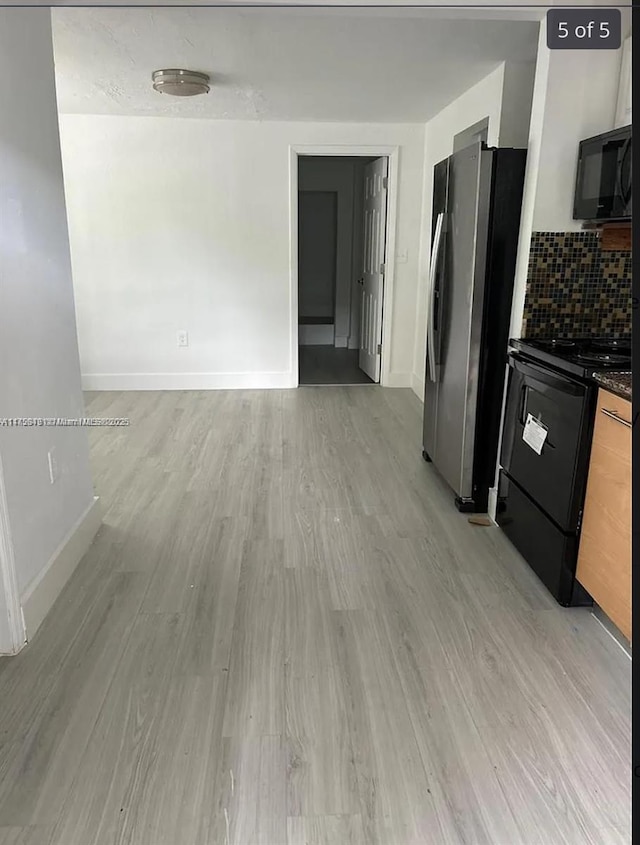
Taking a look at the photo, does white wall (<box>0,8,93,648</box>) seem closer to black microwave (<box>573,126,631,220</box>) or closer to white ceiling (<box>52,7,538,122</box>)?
white ceiling (<box>52,7,538,122</box>)

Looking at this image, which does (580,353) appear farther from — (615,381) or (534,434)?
(615,381)

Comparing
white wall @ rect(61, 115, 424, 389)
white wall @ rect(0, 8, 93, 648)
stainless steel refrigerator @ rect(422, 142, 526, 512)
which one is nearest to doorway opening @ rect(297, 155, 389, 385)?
white wall @ rect(61, 115, 424, 389)

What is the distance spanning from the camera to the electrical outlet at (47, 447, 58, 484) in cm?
229

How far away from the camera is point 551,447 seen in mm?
2332

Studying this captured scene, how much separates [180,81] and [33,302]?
2.10 m

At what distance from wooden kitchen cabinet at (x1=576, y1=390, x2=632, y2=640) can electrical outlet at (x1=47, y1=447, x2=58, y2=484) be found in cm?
197

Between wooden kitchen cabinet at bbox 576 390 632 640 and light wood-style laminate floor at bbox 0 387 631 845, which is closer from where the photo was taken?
light wood-style laminate floor at bbox 0 387 631 845

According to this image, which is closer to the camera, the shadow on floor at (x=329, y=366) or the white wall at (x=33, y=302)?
the white wall at (x=33, y=302)

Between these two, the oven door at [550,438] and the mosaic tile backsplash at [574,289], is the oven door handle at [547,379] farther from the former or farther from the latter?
the mosaic tile backsplash at [574,289]

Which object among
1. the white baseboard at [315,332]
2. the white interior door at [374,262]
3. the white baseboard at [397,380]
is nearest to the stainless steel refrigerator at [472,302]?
the white interior door at [374,262]

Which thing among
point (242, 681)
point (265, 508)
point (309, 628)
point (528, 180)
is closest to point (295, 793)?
point (242, 681)

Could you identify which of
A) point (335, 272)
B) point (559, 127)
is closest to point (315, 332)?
point (335, 272)

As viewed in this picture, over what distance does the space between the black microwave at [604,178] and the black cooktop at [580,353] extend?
50cm

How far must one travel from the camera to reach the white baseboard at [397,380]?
5688 mm
